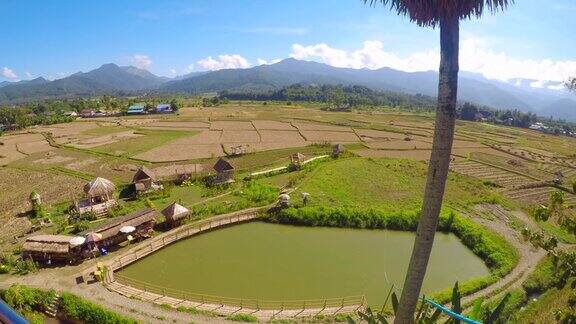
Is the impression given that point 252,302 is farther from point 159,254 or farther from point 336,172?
point 336,172

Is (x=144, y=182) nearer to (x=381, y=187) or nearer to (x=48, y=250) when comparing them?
(x=48, y=250)

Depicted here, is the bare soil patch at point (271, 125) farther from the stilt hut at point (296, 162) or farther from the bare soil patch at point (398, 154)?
the stilt hut at point (296, 162)

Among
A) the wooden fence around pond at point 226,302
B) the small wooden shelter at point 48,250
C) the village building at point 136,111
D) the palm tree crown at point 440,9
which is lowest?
the wooden fence around pond at point 226,302

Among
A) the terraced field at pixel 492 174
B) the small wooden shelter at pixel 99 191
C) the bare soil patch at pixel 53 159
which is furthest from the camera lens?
the bare soil patch at pixel 53 159

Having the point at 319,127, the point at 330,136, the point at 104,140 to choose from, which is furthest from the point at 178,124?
the point at 330,136

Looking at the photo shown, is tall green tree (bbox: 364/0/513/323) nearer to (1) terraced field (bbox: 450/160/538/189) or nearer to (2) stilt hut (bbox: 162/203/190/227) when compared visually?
(2) stilt hut (bbox: 162/203/190/227)

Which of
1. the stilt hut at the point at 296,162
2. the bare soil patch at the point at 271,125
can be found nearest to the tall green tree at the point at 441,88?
the stilt hut at the point at 296,162

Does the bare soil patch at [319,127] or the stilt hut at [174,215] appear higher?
the bare soil patch at [319,127]

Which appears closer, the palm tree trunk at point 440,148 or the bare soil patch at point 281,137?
the palm tree trunk at point 440,148

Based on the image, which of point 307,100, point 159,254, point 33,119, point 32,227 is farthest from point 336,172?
point 307,100
